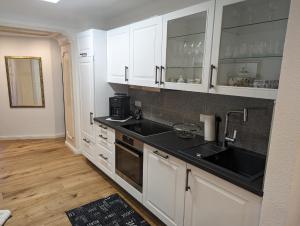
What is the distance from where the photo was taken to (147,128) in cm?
257

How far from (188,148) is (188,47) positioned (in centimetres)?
98

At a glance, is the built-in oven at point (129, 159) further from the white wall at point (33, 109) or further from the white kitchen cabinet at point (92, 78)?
the white wall at point (33, 109)

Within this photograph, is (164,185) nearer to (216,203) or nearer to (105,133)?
(216,203)

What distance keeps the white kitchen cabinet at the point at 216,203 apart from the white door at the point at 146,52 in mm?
1116

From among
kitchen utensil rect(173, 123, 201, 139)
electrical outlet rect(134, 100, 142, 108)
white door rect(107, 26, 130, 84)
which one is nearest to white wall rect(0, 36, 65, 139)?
white door rect(107, 26, 130, 84)

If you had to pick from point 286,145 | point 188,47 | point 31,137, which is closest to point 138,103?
point 188,47

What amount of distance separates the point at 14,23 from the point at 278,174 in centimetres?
345

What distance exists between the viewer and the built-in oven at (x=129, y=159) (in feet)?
7.13

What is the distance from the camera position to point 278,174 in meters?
1.03

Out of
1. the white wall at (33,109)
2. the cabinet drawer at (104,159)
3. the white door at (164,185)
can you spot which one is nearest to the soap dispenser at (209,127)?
the white door at (164,185)

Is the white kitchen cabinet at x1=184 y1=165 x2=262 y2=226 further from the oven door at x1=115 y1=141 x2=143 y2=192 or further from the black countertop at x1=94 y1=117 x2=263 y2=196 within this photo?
the oven door at x1=115 y1=141 x2=143 y2=192

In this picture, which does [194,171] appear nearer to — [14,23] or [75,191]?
[75,191]

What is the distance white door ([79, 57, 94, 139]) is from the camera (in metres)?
2.94

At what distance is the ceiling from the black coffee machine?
1.13 meters
